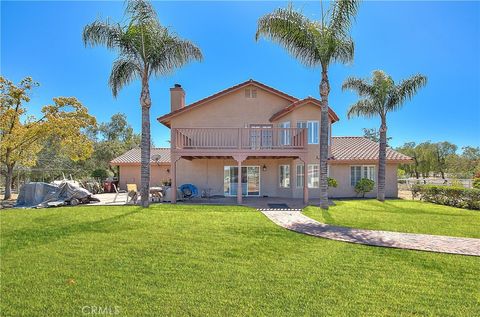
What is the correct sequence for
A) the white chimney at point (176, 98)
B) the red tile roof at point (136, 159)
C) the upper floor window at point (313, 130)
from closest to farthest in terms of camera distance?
the upper floor window at point (313, 130) < the white chimney at point (176, 98) < the red tile roof at point (136, 159)

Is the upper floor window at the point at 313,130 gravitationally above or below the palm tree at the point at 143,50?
below

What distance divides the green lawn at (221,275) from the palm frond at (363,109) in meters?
13.4

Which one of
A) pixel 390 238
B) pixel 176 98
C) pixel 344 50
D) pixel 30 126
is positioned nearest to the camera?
pixel 390 238

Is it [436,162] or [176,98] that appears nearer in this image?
[176,98]

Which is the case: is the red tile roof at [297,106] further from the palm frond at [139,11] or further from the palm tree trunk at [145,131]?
the palm frond at [139,11]

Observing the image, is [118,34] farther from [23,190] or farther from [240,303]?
[240,303]

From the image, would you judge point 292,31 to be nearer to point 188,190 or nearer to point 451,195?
point 188,190

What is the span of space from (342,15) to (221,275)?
12.3 metres

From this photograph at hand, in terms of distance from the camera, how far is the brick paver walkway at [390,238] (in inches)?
264

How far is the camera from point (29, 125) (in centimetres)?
1836

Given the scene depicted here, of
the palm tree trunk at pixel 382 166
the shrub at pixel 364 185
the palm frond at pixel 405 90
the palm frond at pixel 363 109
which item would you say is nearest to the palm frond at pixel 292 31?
the palm frond at pixel 363 109

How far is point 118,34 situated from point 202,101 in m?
6.46

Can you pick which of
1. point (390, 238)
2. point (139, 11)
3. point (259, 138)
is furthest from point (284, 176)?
point (139, 11)

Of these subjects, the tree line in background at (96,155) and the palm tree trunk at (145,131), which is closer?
the palm tree trunk at (145,131)
